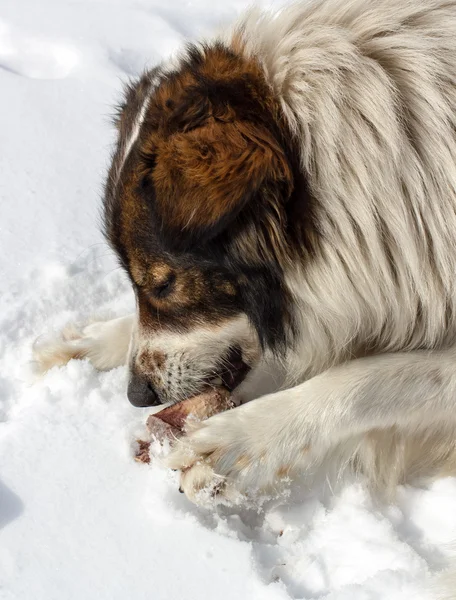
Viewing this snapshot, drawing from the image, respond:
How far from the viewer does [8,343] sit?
3.27 m

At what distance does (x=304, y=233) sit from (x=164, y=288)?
533 mm

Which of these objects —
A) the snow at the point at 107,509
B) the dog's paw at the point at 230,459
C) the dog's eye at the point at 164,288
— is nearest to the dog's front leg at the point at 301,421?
the dog's paw at the point at 230,459

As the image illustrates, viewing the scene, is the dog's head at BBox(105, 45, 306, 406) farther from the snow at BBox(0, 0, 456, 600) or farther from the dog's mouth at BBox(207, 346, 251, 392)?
the snow at BBox(0, 0, 456, 600)

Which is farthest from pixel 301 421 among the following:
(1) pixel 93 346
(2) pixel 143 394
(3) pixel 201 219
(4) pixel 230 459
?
(1) pixel 93 346

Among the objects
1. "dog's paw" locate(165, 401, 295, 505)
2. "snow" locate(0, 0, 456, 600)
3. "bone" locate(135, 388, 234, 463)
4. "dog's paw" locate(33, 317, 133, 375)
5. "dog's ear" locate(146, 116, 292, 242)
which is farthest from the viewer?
"dog's paw" locate(33, 317, 133, 375)

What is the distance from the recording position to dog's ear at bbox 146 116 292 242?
2.16m

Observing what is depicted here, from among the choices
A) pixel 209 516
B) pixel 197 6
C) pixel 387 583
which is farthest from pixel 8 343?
pixel 197 6

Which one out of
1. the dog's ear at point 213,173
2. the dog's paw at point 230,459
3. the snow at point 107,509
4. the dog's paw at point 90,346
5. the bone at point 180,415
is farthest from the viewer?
the dog's paw at point 90,346

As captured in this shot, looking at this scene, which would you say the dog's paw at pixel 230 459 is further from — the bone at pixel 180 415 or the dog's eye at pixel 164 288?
the dog's eye at pixel 164 288

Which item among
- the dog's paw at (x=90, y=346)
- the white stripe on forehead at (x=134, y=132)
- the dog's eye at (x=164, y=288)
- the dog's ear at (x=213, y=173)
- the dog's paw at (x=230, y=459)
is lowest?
the dog's paw at (x=90, y=346)

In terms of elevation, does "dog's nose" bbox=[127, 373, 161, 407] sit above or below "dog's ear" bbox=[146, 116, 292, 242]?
below

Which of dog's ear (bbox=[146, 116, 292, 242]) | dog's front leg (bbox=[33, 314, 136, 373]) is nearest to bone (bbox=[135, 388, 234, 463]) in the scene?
dog's front leg (bbox=[33, 314, 136, 373])

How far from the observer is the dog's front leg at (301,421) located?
8.38 ft

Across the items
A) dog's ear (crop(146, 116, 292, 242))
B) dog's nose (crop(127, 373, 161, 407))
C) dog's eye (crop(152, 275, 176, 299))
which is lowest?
dog's nose (crop(127, 373, 161, 407))
